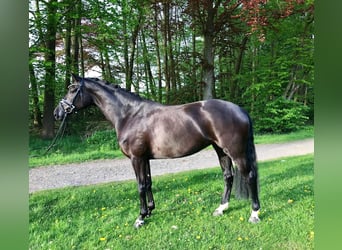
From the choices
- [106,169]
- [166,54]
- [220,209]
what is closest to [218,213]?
[220,209]

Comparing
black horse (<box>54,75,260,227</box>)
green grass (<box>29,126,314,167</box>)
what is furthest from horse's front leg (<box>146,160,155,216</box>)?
green grass (<box>29,126,314,167</box>)

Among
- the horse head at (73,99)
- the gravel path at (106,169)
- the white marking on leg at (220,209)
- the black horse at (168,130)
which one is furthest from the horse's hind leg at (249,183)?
the horse head at (73,99)

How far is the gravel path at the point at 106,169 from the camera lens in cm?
258

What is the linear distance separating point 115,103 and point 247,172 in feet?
3.98

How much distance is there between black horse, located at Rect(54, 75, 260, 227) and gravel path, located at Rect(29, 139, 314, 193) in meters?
0.19

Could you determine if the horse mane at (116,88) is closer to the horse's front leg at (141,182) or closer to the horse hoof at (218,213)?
the horse's front leg at (141,182)

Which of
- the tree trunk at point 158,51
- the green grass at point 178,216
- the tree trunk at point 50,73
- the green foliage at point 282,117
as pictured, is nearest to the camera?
the green grass at point 178,216

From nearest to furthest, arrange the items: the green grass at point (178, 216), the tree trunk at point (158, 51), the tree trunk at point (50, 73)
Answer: the green grass at point (178, 216) < the tree trunk at point (50, 73) < the tree trunk at point (158, 51)

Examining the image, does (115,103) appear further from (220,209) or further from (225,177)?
(220,209)

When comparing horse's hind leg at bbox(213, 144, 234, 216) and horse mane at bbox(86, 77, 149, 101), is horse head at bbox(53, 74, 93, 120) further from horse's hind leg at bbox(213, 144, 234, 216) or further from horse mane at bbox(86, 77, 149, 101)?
horse's hind leg at bbox(213, 144, 234, 216)

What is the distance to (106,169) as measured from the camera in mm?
2662

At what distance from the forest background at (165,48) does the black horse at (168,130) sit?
0.52 feet
